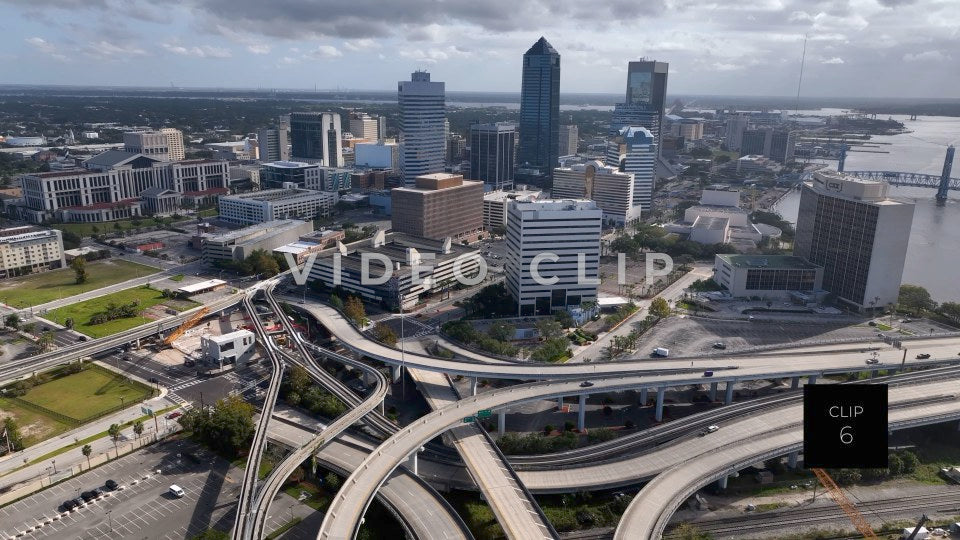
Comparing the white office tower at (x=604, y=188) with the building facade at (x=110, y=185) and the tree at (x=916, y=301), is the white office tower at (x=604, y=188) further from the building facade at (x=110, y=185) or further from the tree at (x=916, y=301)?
the building facade at (x=110, y=185)

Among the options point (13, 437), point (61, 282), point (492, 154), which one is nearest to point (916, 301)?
point (492, 154)

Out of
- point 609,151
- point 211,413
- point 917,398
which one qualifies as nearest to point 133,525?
point 211,413

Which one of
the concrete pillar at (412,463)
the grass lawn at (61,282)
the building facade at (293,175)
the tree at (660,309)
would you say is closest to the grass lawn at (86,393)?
the grass lawn at (61,282)

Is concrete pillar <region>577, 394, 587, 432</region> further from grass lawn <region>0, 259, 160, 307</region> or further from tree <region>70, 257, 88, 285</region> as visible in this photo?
tree <region>70, 257, 88, 285</region>

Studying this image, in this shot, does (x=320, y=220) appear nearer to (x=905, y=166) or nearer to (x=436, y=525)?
(x=436, y=525)

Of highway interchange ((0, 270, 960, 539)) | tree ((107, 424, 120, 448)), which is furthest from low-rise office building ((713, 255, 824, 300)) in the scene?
tree ((107, 424, 120, 448))
